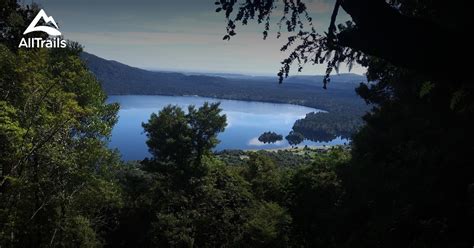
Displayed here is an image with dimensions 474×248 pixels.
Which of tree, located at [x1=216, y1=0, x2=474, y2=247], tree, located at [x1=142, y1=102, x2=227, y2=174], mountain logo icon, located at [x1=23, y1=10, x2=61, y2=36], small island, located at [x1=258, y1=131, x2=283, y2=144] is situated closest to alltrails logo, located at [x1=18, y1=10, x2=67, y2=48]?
mountain logo icon, located at [x1=23, y1=10, x2=61, y2=36]

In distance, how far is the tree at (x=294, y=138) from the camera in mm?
186250

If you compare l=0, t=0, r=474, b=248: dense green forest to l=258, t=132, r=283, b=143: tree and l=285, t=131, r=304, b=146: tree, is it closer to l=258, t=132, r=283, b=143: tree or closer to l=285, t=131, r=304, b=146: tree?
l=258, t=132, r=283, b=143: tree

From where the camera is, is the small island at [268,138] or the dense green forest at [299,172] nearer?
the dense green forest at [299,172]

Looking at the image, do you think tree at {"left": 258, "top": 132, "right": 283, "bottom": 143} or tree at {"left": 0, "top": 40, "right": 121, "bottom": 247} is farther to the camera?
tree at {"left": 258, "top": 132, "right": 283, "bottom": 143}

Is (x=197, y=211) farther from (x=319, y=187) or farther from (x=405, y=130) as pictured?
(x=405, y=130)

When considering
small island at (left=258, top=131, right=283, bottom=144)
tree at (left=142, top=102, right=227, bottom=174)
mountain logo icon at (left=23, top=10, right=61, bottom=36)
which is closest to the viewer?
mountain logo icon at (left=23, top=10, right=61, bottom=36)

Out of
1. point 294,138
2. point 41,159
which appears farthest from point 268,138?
point 41,159

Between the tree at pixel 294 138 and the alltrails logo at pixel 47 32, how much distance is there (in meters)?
170

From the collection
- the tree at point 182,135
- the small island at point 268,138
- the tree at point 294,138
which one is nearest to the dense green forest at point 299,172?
the tree at point 182,135

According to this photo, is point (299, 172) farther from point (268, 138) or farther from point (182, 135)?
point (268, 138)

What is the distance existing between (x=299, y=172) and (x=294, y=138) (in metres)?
165

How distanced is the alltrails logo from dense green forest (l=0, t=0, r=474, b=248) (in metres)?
0.46

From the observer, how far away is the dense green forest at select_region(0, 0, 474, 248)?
12.0 feet

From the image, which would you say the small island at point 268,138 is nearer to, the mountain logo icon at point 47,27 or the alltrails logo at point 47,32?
the alltrails logo at point 47,32
